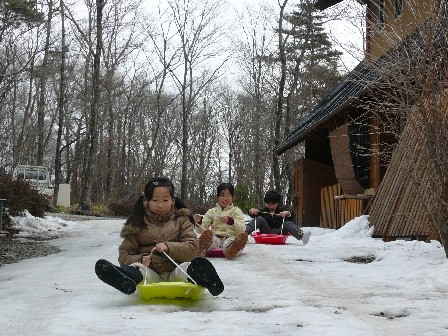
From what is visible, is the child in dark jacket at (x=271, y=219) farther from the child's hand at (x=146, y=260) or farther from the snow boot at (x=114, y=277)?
the snow boot at (x=114, y=277)

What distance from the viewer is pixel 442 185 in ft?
19.6

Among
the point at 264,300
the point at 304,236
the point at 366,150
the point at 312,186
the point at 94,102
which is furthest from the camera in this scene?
the point at 94,102

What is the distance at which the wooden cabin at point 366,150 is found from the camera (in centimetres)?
712

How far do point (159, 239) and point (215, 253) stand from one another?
2957 millimetres

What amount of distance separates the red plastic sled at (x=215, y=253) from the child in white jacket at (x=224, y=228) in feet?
0.15

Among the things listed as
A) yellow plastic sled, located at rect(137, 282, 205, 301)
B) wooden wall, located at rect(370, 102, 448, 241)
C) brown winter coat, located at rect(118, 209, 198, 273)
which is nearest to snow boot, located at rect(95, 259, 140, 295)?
yellow plastic sled, located at rect(137, 282, 205, 301)

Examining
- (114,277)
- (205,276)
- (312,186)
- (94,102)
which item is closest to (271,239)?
(205,276)

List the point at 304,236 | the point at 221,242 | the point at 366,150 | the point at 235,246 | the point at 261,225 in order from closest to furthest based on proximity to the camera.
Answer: the point at 235,246, the point at 221,242, the point at 304,236, the point at 261,225, the point at 366,150

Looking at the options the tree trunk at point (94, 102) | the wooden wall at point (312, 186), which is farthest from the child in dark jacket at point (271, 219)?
the tree trunk at point (94, 102)

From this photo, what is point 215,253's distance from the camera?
7992mm

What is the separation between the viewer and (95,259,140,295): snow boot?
435cm

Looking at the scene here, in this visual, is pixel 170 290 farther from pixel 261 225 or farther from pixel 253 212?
pixel 261 225

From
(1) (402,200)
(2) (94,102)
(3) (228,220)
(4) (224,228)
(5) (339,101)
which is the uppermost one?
(2) (94,102)

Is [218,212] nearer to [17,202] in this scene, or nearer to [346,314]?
[346,314]
